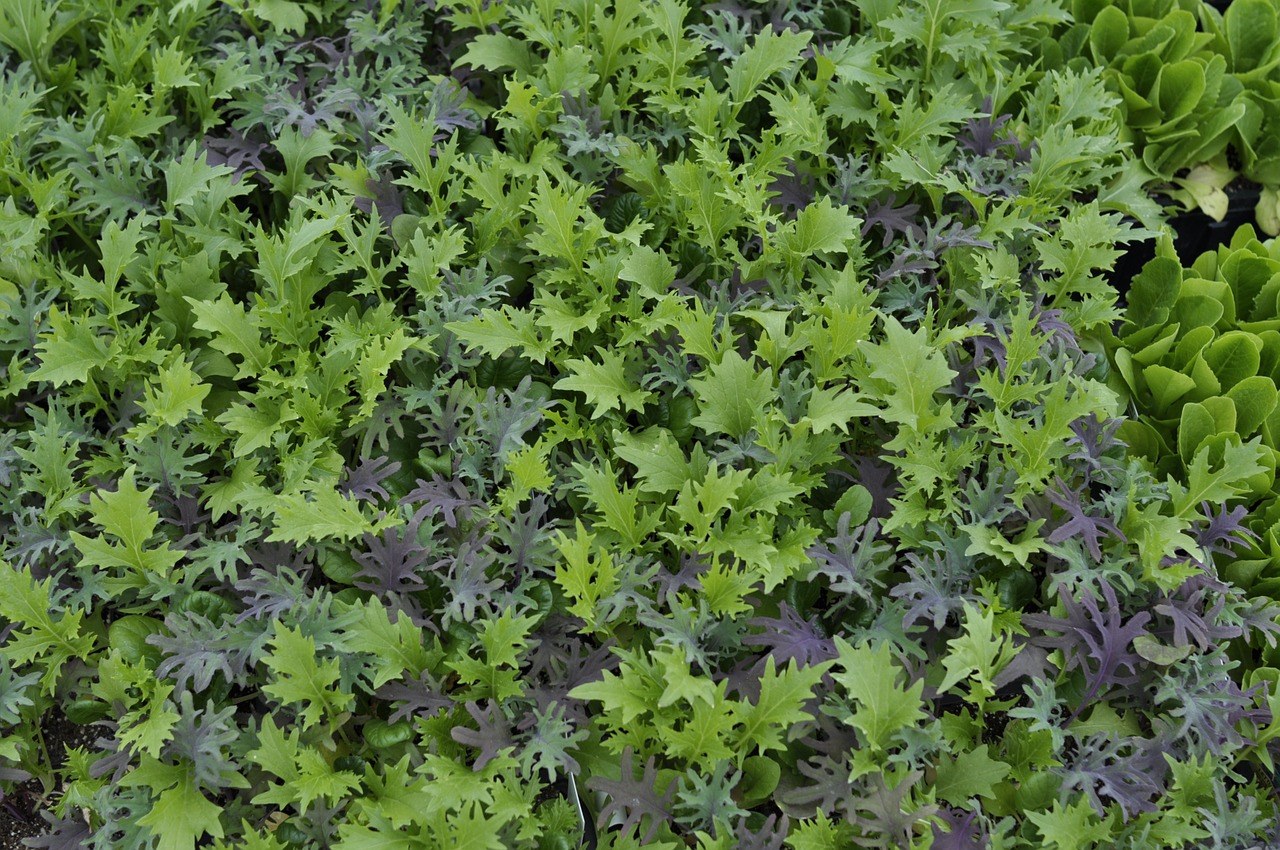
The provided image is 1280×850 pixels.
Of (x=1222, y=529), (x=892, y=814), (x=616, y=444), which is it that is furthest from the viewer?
(x=616, y=444)

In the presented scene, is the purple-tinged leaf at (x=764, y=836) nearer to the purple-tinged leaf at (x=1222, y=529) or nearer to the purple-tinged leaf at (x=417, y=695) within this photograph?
the purple-tinged leaf at (x=417, y=695)

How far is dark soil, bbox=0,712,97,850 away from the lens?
273 centimetres

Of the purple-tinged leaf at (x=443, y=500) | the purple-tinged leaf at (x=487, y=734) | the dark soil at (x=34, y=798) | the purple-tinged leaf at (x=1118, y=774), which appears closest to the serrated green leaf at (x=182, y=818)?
the dark soil at (x=34, y=798)

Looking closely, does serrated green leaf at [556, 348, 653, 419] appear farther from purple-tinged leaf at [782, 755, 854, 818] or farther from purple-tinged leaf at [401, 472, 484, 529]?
purple-tinged leaf at [782, 755, 854, 818]

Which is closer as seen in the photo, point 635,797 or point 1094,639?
point 635,797

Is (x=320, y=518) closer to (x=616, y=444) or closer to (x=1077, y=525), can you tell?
(x=616, y=444)

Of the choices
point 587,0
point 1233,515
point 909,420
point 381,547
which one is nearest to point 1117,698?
point 1233,515

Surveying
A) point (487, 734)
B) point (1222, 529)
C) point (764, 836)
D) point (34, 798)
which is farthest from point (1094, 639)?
point (34, 798)

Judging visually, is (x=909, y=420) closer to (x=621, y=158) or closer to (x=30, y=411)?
(x=621, y=158)

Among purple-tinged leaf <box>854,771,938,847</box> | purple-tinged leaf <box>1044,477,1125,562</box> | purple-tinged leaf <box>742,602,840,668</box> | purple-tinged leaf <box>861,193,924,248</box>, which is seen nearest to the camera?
purple-tinged leaf <box>854,771,938,847</box>

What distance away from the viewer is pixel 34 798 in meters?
Answer: 2.78

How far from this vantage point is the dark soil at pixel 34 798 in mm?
2730

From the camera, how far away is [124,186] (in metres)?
3.35

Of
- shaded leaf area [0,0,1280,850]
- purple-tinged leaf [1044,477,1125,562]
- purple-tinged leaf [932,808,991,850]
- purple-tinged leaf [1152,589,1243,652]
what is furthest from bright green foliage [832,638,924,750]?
purple-tinged leaf [1152,589,1243,652]
